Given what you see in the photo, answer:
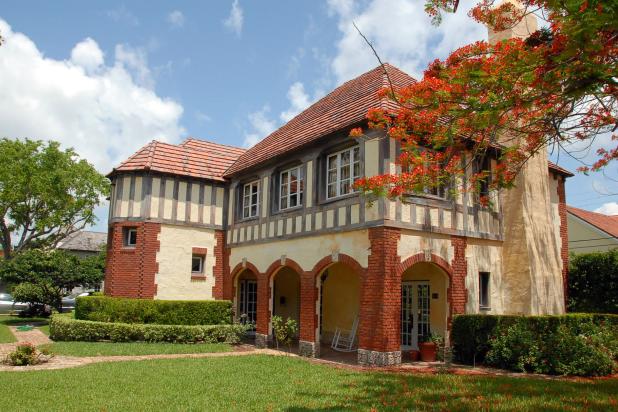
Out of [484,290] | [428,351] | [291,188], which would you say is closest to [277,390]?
[428,351]

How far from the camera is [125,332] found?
619 inches

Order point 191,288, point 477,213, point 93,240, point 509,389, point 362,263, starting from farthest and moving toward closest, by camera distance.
A: point 93,240 → point 191,288 → point 477,213 → point 362,263 → point 509,389

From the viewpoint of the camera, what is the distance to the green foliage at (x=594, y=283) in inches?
647

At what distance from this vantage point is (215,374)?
10227 millimetres

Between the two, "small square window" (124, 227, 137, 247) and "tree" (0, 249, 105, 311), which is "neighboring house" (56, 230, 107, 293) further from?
"small square window" (124, 227, 137, 247)

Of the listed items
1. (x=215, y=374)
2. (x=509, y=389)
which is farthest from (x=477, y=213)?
(x=215, y=374)

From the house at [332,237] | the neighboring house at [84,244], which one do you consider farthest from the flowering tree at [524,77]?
the neighboring house at [84,244]

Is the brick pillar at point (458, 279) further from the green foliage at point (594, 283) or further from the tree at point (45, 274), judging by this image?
the tree at point (45, 274)

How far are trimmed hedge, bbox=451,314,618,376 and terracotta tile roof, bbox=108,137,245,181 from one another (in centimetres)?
1091

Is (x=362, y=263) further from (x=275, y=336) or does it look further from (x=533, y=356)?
(x=275, y=336)

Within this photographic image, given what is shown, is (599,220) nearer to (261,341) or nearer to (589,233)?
(589,233)

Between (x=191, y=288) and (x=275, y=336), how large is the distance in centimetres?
393

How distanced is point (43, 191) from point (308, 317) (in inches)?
967

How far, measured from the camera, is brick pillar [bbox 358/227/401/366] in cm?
1149
